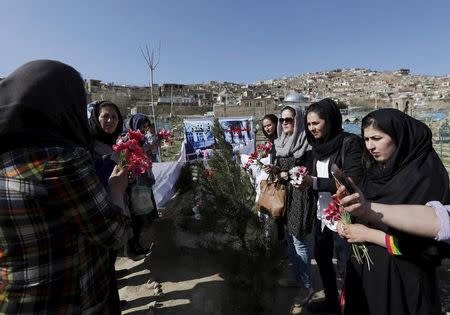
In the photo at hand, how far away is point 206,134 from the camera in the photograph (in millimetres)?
6965

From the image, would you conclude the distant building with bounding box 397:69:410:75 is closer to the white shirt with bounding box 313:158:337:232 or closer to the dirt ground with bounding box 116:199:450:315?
the dirt ground with bounding box 116:199:450:315

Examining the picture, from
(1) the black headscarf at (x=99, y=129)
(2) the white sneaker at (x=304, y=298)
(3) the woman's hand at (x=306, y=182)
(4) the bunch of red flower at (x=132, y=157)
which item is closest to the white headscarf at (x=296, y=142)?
(3) the woman's hand at (x=306, y=182)

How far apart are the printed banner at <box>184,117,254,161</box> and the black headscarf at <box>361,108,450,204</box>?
4915 millimetres

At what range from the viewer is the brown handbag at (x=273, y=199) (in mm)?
2852

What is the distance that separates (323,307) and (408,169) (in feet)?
5.60

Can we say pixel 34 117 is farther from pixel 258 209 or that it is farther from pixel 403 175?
pixel 258 209

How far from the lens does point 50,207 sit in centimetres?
A: 105

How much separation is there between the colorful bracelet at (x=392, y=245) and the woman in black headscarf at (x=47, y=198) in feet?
3.98

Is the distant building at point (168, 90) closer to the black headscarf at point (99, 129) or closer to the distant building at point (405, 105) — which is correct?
the distant building at point (405, 105)

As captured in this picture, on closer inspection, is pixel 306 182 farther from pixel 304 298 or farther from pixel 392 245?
pixel 304 298

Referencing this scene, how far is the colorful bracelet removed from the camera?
1.42 meters

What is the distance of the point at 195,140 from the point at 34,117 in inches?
233

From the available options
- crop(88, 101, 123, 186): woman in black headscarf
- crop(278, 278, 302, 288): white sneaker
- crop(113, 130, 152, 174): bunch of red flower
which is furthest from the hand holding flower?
crop(88, 101, 123, 186): woman in black headscarf

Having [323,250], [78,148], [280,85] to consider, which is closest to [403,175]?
[323,250]
